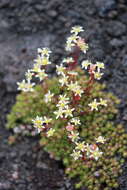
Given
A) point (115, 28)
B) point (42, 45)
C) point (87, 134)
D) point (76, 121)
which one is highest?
point (115, 28)

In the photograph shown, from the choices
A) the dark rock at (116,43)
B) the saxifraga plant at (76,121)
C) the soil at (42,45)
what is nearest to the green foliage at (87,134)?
the saxifraga plant at (76,121)

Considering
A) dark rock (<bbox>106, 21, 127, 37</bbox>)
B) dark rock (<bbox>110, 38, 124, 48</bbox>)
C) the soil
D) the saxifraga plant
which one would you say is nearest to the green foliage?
the saxifraga plant

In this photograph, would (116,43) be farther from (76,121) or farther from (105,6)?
(76,121)

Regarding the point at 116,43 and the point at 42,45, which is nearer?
the point at 116,43

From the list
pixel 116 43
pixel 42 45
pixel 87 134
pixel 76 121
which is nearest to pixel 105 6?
pixel 116 43

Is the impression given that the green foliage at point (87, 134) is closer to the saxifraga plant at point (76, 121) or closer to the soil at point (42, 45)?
the saxifraga plant at point (76, 121)

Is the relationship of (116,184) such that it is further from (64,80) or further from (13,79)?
(13,79)

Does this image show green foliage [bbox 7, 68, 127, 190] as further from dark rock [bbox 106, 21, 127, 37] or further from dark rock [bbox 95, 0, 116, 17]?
dark rock [bbox 95, 0, 116, 17]
